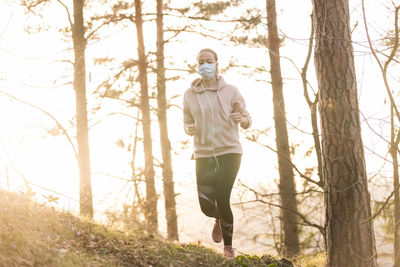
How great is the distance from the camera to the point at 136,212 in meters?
11.0

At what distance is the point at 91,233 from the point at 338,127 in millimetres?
3002

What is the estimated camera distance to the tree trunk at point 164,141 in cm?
1241

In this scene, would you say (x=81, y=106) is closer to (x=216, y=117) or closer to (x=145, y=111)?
(x=145, y=111)

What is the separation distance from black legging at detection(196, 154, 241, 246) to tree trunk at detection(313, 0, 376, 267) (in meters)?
1.07

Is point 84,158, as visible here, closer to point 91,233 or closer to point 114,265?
point 91,233

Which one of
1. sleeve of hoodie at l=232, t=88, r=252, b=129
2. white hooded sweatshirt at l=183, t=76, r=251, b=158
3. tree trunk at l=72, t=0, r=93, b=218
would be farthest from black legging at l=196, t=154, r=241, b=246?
tree trunk at l=72, t=0, r=93, b=218

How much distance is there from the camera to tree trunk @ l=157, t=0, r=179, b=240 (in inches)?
489

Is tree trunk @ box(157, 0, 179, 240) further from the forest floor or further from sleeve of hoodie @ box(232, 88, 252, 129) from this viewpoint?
sleeve of hoodie @ box(232, 88, 252, 129)

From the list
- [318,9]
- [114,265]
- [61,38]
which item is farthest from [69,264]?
[61,38]

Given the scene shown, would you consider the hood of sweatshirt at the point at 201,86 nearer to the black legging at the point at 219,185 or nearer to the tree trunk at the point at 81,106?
the black legging at the point at 219,185

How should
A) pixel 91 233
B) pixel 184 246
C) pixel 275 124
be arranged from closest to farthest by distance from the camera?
pixel 91 233, pixel 184 246, pixel 275 124

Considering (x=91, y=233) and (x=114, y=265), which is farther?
(x=91, y=233)

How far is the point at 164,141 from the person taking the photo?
41.2ft

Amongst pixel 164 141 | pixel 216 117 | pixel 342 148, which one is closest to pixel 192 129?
pixel 216 117
